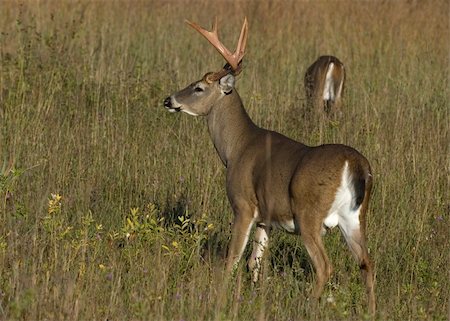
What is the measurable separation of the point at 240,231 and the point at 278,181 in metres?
0.38

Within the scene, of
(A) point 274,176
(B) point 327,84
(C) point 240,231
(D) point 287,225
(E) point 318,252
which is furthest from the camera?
(B) point 327,84

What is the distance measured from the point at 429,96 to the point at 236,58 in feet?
11.8

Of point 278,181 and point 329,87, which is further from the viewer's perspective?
point 329,87

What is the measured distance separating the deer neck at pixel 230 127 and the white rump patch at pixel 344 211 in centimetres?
105

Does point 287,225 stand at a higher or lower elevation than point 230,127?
lower

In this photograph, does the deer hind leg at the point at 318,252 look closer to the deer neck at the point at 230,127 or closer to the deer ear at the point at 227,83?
the deer neck at the point at 230,127

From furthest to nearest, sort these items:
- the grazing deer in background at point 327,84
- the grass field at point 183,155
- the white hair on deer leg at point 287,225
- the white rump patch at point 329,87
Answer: the white rump patch at point 329,87
the grazing deer in background at point 327,84
the white hair on deer leg at point 287,225
the grass field at point 183,155

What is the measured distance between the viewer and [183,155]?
802cm

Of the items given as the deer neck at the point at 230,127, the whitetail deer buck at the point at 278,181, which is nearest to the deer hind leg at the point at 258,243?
the whitetail deer buck at the point at 278,181

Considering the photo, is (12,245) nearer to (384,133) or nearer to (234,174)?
(234,174)

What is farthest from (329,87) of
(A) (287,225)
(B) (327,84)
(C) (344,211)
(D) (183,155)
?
(C) (344,211)

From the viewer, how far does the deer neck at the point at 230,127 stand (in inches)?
263

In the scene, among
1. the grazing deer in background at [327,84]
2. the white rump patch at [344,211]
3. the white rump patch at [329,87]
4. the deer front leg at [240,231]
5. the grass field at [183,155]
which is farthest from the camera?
the white rump patch at [329,87]

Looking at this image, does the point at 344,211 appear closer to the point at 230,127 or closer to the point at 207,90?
the point at 230,127
